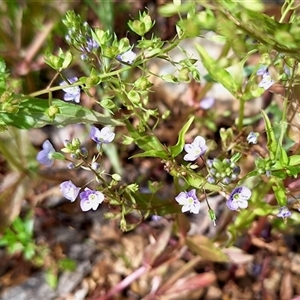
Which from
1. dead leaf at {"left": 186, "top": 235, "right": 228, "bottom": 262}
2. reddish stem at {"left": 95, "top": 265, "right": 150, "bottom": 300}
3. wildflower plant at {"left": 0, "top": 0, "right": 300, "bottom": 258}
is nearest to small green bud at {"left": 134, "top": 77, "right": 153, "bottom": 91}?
wildflower plant at {"left": 0, "top": 0, "right": 300, "bottom": 258}

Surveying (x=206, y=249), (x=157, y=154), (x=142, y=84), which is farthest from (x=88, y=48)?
(x=206, y=249)

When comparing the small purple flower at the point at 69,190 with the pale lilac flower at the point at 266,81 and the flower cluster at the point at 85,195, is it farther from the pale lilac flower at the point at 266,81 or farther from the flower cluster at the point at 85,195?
the pale lilac flower at the point at 266,81

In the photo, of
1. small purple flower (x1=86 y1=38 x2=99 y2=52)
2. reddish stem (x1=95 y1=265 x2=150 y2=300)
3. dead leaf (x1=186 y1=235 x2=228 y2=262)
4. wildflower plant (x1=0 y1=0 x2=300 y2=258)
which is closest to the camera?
wildflower plant (x1=0 y1=0 x2=300 y2=258)

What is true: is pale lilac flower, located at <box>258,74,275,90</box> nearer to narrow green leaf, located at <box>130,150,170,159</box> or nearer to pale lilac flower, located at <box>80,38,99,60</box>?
narrow green leaf, located at <box>130,150,170,159</box>

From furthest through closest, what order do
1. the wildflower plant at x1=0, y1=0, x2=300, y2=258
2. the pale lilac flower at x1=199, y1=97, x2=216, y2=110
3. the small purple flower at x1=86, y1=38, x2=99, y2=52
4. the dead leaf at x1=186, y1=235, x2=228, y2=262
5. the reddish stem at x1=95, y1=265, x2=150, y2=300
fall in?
the pale lilac flower at x1=199, y1=97, x2=216, y2=110 → the reddish stem at x1=95, y1=265, x2=150, y2=300 → the dead leaf at x1=186, y1=235, x2=228, y2=262 → the small purple flower at x1=86, y1=38, x2=99, y2=52 → the wildflower plant at x1=0, y1=0, x2=300, y2=258

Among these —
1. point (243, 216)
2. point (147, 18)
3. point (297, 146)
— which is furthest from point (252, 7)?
point (243, 216)

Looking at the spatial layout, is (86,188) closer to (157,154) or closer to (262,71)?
(157,154)

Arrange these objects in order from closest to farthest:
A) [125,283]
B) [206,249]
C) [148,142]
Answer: [148,142]
[206,249]
[125,283]

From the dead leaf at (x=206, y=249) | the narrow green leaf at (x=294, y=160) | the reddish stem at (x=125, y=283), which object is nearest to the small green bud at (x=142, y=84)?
the narrow green leaf at (x=294, y=160)

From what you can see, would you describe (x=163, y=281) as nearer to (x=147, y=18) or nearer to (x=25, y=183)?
(x=25, y=183)
